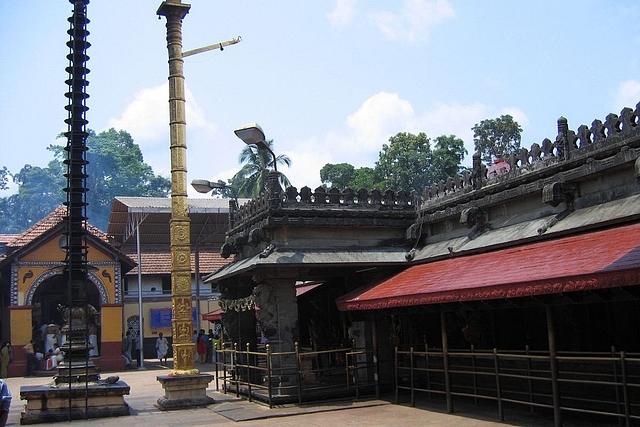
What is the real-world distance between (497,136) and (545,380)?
42.4 m

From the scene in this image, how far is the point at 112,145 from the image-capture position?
78.8 meters

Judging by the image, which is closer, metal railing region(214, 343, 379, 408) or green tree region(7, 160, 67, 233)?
metal railing region(214, 343, 379, 408)

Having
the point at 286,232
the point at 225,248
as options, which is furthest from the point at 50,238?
the point at 286,232

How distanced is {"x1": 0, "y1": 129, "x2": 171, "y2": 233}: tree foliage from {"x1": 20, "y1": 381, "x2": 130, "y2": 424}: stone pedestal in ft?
207

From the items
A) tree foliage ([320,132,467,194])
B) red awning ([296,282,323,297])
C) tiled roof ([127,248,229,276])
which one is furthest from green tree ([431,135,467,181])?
red awning ([296,282,323,297])

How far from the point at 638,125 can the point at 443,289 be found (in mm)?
3881

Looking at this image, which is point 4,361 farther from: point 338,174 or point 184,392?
point 338,174

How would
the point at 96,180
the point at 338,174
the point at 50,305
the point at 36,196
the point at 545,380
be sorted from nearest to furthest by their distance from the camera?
the point at 545,380
the point at 50,305
the point at 338,174
the point at 96,180
the point at 36,196

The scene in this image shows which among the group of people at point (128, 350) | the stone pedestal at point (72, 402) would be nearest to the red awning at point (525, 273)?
the stone pedestal at point (72, 402)

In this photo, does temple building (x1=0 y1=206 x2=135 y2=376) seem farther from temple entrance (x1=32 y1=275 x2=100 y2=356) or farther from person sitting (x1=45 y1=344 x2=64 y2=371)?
person sitting (x1=45 y1=344 x2=64 y2=371)

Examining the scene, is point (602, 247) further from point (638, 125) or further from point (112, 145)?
point (112, 145)

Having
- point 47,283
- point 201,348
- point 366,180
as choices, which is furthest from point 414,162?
point 47,283

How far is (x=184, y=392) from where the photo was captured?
15070 millimetres

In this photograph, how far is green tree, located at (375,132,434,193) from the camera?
45094 millimetres
